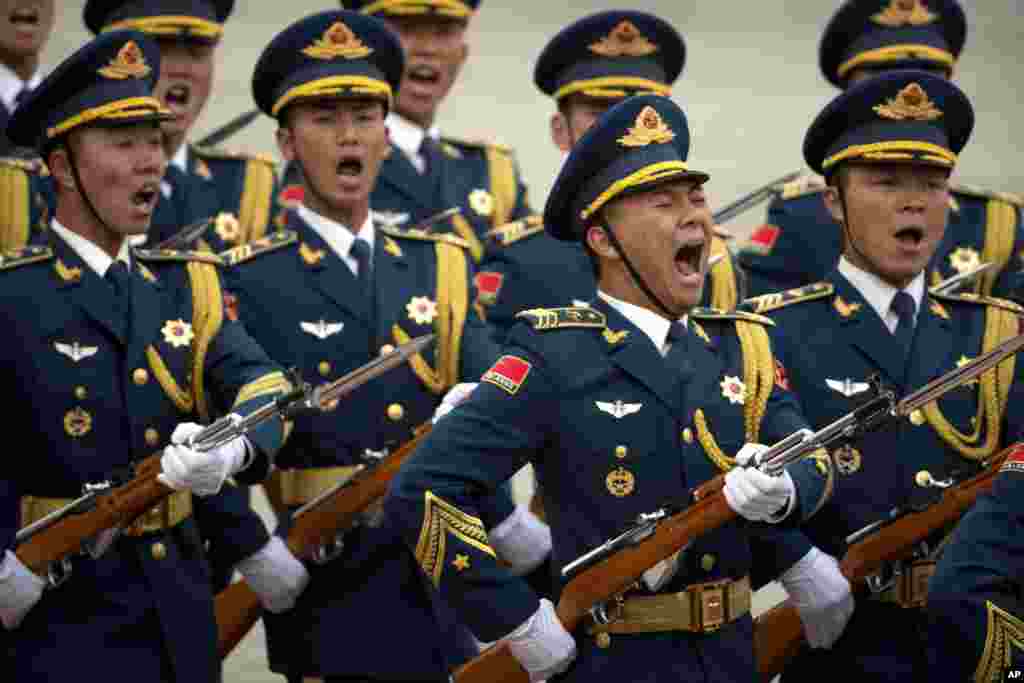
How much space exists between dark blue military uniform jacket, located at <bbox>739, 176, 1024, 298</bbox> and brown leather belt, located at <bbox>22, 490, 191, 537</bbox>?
2.86m

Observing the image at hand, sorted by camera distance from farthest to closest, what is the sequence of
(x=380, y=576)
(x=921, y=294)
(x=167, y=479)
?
(x=380, y=576)
(x=921, y=294)
(x=167, y=479)

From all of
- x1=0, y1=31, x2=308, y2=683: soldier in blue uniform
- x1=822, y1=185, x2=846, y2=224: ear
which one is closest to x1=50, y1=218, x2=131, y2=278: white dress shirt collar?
x1=0, y1=31, x2=308, y2=683: soldier in blue uniform

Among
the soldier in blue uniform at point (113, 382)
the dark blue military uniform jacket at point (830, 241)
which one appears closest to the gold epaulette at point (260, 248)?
the soldier in blue uniform at point (113, 382)

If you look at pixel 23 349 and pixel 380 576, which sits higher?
pixel 23 349

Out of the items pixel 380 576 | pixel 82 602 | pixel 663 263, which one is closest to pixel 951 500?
pixel 663 263

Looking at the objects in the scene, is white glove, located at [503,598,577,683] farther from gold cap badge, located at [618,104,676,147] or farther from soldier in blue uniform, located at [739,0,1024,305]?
soldier in blue uniform, located at [739,0,1024,305]

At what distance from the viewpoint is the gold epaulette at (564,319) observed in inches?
271

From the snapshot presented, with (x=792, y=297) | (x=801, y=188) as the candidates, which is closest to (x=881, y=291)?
(x=792, y=297)

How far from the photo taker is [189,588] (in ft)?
25.1

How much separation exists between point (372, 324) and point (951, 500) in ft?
7.13

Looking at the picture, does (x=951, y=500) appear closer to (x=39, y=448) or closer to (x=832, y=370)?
(x=832, y=370)

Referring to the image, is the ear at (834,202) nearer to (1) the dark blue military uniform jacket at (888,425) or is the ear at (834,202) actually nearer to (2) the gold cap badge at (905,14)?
(1) the dark blue military uniform jacket at (888,425)

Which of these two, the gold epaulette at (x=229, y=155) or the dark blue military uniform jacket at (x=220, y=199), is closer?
the dark blue military uniform jacket at (x=220, y=199)

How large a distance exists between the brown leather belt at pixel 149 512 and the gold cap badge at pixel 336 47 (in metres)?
1.76
